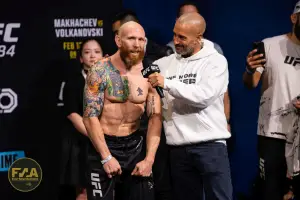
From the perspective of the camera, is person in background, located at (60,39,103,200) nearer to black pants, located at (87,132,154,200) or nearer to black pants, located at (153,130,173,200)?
black pants, located at (153,130,173,200)

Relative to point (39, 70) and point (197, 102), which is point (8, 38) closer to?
point (39, 70)

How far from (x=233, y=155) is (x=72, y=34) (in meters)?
2.10

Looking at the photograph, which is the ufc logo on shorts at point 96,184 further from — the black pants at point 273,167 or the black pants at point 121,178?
the black pants at point 273,167

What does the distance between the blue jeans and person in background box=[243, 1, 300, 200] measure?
520mm

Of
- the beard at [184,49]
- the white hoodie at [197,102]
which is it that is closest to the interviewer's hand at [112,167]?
the white hoodie at [197,102]

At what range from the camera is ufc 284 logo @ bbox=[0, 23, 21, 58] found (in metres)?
5.89

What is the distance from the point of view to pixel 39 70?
5996 mm

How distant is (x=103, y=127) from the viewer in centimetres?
420

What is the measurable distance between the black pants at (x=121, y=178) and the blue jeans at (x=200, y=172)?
0.30 metres

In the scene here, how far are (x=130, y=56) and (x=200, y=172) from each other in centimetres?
97

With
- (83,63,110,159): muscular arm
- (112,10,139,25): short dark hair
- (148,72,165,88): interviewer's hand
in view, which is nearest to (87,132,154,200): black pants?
(83,63,110,159): muscular arm

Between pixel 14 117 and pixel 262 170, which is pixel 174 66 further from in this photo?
pixel 14 117

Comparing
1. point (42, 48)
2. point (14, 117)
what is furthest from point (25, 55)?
point (14, 117)

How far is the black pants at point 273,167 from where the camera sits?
4.72 m
